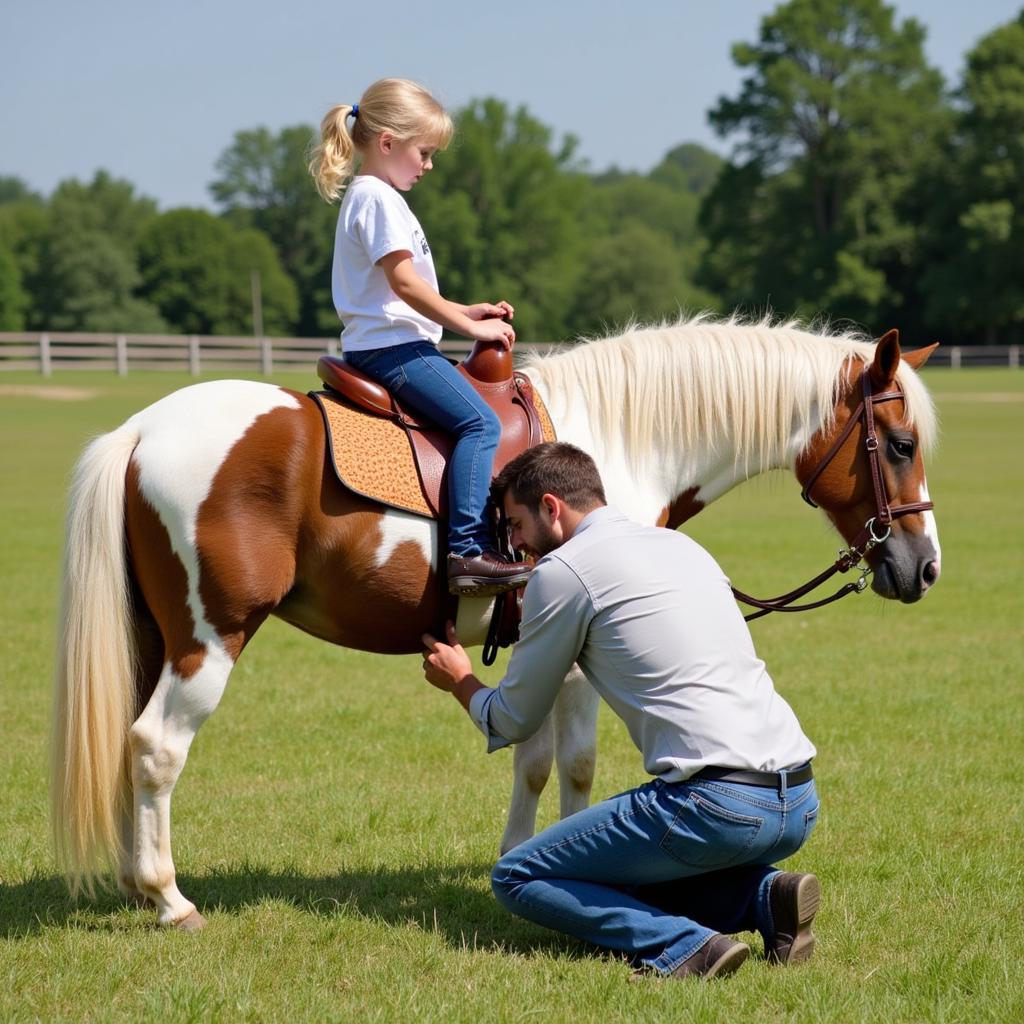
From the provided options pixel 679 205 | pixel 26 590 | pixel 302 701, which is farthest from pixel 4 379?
pixel 679 205

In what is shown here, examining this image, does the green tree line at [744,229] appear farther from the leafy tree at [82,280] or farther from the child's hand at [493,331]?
the child's hand at [493,331]

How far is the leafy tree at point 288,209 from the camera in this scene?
8706cm

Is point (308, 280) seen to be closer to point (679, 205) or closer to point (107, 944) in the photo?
point (679, 205)

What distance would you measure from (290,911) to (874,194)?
6743cm

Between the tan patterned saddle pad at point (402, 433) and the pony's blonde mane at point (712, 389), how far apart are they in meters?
0.31

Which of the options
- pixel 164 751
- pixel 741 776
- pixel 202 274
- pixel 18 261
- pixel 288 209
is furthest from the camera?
pixel 288 209

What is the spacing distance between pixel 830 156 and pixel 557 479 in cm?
6816

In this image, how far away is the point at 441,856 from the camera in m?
5.45

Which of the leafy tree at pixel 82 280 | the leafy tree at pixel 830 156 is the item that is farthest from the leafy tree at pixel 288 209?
the leafy tree at pixel 830 156

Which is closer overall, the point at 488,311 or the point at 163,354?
the point at 488,311

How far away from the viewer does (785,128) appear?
226ft

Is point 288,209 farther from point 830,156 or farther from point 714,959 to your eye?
point 714,959

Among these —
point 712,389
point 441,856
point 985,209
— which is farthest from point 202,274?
point 712,389

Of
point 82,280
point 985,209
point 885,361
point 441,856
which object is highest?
point 985,209
